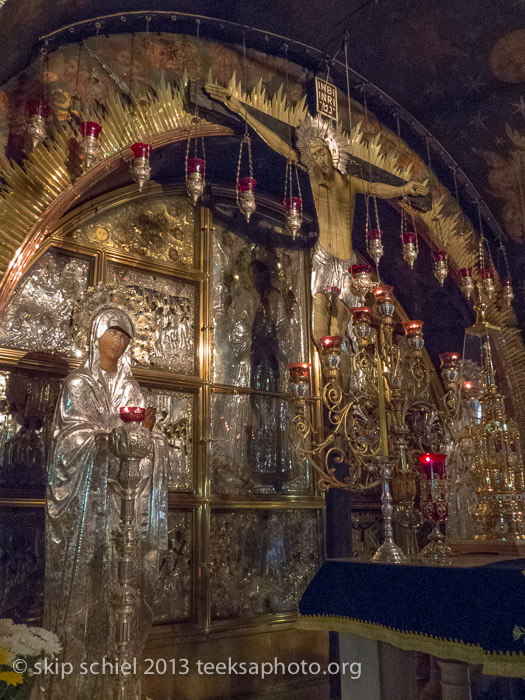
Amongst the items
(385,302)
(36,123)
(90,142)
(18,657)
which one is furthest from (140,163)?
(18,657)

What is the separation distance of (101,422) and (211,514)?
5.40 feet

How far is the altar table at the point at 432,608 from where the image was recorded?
107 inches

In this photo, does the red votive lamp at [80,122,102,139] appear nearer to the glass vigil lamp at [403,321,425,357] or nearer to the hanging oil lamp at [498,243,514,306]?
the glass vigil lamp at [403,321,425,357]

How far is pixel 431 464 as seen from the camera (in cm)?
394

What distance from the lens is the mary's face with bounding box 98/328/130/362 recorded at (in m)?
4.46

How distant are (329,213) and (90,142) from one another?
8.13 feet

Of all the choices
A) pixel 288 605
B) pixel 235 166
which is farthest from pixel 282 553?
pixel 235 166

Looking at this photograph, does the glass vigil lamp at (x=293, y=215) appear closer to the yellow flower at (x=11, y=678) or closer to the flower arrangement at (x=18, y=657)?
the flower arrangement at (x=18, y=657)

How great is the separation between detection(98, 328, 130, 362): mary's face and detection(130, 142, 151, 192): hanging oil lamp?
3.36 feet

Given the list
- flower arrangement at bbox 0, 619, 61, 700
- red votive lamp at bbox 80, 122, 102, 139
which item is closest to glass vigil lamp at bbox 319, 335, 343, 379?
red votive lamp at bbox 80, 122, 102, 139

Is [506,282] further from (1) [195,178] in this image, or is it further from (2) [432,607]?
(2) [432,607]

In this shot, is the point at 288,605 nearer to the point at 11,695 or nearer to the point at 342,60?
the point at 11,695

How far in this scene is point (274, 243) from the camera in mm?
6547

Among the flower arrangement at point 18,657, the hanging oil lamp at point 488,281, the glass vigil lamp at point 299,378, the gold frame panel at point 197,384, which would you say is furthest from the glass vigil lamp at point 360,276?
the flower arrangement at point 18,657
